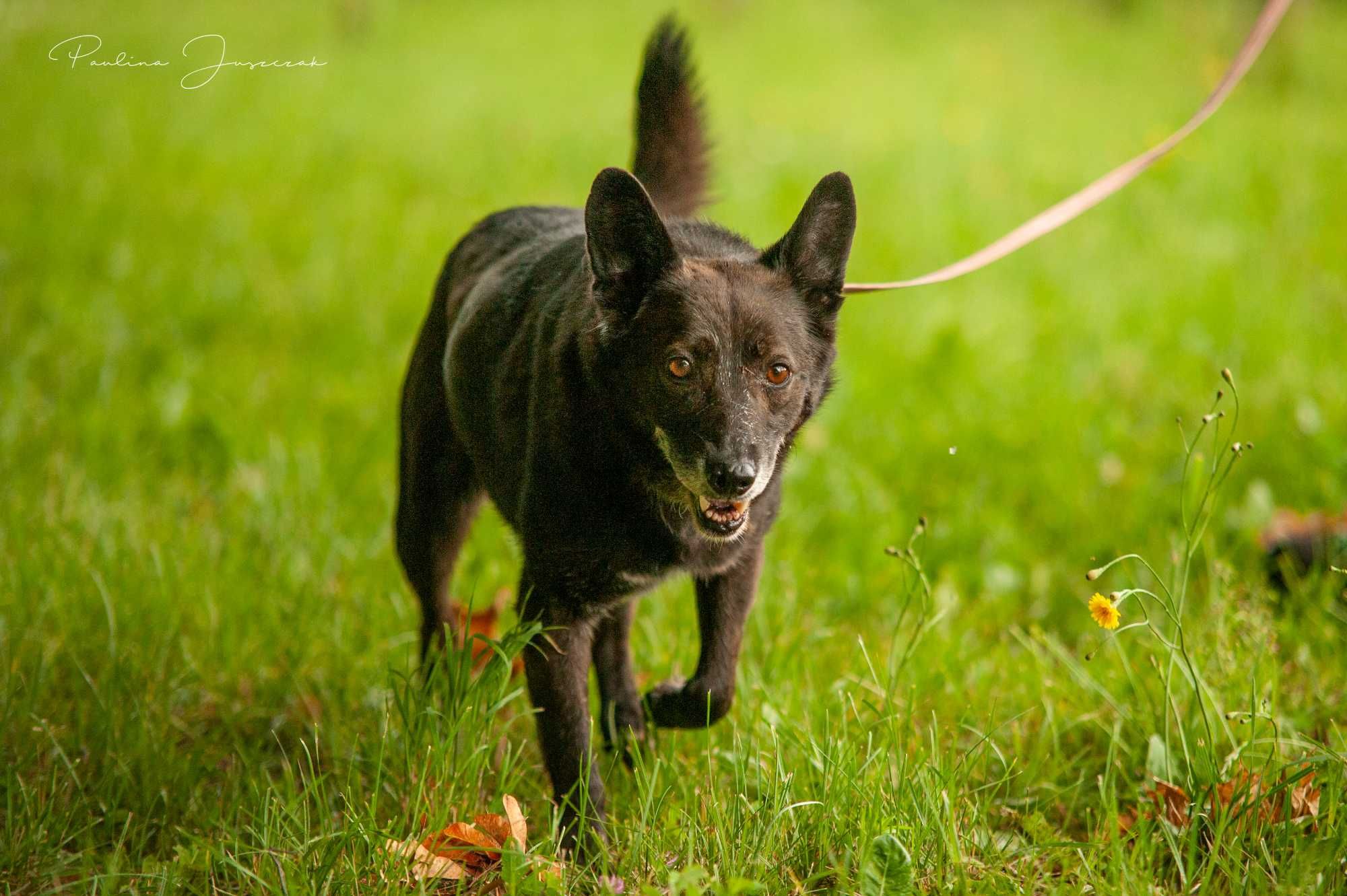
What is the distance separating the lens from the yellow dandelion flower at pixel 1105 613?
6.82 ft

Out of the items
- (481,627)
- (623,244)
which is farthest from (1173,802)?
(481,627)

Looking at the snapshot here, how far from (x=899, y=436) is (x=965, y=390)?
1.97ft

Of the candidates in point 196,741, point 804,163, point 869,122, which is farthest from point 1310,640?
point 869,122

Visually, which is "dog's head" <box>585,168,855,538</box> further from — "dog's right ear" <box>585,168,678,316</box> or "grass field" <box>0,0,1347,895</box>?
"grass field" <box>0,0,1347,895</box>

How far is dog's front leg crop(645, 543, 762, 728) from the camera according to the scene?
8.45ft

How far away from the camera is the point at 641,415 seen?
235 cm

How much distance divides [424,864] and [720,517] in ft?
2.91

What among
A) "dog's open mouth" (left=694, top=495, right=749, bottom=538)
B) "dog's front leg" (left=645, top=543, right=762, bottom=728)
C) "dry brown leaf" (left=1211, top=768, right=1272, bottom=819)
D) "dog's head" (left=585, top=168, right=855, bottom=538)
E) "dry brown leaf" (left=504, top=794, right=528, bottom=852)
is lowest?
"dry brown leaf" (left=1211, top=768, right=1272, bottom=819)

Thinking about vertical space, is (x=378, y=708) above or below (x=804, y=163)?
below

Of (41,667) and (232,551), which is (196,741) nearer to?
(41,667)

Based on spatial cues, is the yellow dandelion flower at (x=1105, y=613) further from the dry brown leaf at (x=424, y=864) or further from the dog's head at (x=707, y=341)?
the dry brown leaf at (x=424, y=864)

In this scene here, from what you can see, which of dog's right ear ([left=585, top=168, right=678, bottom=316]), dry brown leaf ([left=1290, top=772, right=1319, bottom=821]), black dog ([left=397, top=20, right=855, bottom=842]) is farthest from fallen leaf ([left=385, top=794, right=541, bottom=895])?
dry brown leaf ([left=1290, top=772, right=1319, bottom=821])

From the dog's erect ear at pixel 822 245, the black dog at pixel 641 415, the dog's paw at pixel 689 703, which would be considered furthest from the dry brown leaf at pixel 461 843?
the dog's erect ear at pixel 822 245

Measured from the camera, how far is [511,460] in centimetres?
261
